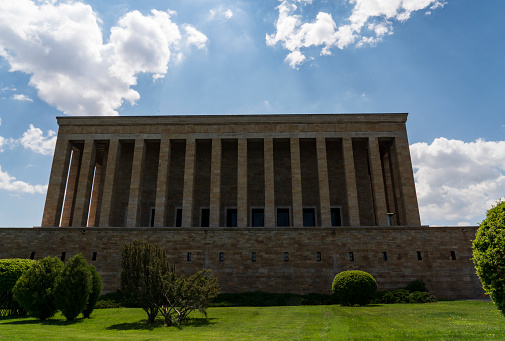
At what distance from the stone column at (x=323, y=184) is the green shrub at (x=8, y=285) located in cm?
2273

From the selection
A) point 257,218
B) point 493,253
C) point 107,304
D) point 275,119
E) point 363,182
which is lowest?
point 107,304

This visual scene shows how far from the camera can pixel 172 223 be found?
1341 inches

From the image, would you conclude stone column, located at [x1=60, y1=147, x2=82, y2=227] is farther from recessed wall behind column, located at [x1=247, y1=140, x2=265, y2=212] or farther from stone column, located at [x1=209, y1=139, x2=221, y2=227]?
recessed wall behind column, located at [x1=247, y1=140, x2=265, y2=212]

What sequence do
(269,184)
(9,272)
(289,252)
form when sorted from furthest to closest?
1. (269,184)
2. (289,252)
3. (9,272)

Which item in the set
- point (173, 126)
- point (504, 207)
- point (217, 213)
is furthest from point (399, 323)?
point (173, 126)

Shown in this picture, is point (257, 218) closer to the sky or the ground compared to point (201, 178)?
closer to the ground

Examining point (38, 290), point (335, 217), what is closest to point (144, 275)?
point (38, 290)

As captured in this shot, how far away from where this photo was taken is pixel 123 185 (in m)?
35.3

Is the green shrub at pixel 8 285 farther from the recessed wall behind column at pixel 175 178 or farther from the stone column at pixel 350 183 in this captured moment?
the stone column at pixel 350 183

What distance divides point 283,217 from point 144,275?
2053 centimetres

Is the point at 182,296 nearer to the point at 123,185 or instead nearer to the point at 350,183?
the point at 350,183

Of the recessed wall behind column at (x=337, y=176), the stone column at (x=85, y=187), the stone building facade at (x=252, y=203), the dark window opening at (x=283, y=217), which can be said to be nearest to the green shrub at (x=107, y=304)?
the stone building facade at (x=252, y=203)

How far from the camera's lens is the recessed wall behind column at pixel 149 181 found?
34.5 meters

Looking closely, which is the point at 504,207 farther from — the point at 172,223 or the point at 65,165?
the point at 65,165
